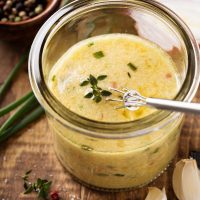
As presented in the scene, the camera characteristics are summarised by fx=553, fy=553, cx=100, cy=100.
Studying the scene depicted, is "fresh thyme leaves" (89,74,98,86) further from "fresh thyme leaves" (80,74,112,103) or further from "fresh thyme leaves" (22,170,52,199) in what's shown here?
"fresh thyme leaves" (22,170,52,199)

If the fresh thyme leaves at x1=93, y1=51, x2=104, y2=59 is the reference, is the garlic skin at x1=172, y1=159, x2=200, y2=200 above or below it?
below

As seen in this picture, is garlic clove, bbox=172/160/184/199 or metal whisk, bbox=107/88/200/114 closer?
metal whisk, bbox=107/88/200/114

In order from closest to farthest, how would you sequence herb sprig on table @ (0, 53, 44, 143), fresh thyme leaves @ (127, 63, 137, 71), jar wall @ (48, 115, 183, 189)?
jar wall @ (48, 115, 183, 189), fresh thyme leaves @ (127, 63, 137, 71), herb sprig on table @ (0, 53, 44, 143)

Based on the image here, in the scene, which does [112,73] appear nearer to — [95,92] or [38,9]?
[95,92]

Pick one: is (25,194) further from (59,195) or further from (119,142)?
(119,142)

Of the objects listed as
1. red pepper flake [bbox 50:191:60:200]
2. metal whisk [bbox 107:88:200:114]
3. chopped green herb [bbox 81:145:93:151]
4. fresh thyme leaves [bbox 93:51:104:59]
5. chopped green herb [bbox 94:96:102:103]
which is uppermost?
metal whisk [bbox 107:88:200:114]

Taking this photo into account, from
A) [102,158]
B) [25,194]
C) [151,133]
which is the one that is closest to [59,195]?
[25,194]

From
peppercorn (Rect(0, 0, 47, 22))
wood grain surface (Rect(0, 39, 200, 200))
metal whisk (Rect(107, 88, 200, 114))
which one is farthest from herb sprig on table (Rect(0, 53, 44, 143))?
metal whisk (Rect(107, 88, 200, 114))
